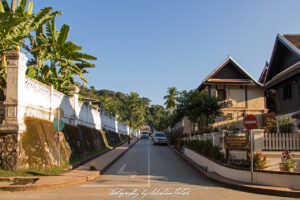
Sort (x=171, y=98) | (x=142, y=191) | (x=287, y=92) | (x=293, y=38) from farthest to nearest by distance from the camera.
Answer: (x=171, y=98)
(x=293, y=38)
(x=287, y=92)
(x=142, y=191)

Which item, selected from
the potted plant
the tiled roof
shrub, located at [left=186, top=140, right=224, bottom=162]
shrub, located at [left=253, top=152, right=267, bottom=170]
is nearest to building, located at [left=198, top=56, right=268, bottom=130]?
the tiled roof

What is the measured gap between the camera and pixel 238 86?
33250 mm

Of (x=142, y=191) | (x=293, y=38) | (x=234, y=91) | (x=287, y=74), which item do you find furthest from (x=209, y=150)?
(x=234, y=91)

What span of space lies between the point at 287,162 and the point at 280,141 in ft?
4.74

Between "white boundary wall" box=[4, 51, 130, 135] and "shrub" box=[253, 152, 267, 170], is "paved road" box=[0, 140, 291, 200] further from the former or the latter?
"white boundary wall" box=[4, 51, 130, 135]

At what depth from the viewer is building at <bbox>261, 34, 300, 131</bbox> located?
58.5 ft

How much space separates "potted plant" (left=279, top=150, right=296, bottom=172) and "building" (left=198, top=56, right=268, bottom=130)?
2174cm

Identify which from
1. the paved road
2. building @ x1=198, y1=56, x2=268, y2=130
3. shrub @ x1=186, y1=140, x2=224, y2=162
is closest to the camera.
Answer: the paved road

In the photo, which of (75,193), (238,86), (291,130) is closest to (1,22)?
(75,193)

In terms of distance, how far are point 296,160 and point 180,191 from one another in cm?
518

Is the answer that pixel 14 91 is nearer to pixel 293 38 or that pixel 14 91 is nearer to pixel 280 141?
pixel 280 141

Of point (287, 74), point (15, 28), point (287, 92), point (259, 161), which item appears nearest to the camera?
point (259, 161)

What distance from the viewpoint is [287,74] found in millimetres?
18641

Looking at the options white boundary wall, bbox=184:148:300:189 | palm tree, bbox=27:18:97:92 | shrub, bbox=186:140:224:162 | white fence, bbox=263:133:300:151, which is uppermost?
palm tree, bbox=27:18:97:92
